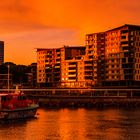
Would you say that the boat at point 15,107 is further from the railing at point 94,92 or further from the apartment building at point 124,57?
the apartment building at point 124,57

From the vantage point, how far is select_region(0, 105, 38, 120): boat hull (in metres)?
82.7

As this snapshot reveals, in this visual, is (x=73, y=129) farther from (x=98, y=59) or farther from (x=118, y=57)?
(x=98, y=59)

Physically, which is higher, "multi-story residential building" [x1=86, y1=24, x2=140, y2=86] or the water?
"multi-story residential building" [x1=86, y1=24, x2=140, y2=86]

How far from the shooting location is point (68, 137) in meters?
64.9

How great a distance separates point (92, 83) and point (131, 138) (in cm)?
13455

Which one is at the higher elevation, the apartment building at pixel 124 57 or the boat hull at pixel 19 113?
the apartment building at pixel 124 57

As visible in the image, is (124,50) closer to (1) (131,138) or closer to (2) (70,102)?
(2) (70,102)

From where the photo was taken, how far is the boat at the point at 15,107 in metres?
82.9

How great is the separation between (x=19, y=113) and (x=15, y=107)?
1.61 m

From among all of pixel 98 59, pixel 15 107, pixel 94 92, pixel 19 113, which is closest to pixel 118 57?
pixel 98 59

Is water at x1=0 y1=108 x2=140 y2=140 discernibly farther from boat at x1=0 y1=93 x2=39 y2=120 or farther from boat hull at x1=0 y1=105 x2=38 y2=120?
boat at x1=0 y1=93 x2=39 y2=120

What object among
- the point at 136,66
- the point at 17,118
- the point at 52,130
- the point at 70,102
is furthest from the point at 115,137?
the point at 136,66

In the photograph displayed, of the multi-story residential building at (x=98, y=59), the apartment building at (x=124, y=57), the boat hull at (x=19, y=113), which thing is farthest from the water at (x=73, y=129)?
the multi-story residential building at (x=98, y=59)

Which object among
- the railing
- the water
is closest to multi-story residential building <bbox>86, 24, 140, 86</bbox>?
the railing
